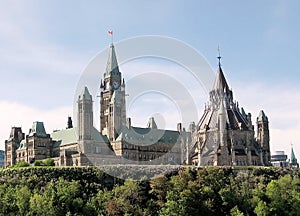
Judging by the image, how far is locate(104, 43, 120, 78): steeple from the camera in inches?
5344

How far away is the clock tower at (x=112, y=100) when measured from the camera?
417 feet

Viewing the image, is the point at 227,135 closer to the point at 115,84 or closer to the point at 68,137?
the point at 115,84

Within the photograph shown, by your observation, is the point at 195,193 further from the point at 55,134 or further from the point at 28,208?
the point at 55,134

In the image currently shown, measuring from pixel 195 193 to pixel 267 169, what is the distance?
2311cm

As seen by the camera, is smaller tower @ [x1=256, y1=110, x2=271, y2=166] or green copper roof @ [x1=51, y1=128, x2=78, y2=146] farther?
green copper roof @ [x1=51, y1=128, x2=78, y2=146]

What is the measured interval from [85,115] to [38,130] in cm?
1373

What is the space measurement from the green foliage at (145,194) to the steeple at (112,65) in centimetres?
4220

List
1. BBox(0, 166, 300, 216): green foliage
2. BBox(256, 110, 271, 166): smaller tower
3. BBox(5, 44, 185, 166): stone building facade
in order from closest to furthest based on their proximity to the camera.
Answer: BBox(0, 166, 300, 216): green foliage, BBox(5, 44, 185, 166): stone building facade, BBox(256, 110, 271, 166): smaller tower

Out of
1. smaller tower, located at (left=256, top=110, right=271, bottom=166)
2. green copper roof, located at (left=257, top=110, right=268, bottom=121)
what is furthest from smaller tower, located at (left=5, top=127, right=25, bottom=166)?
green copper roof, located at (left=257, top=110, right=268, bottom=121)

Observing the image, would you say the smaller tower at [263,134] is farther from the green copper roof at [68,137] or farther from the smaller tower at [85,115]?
Result: the smaller tower at [85,115]

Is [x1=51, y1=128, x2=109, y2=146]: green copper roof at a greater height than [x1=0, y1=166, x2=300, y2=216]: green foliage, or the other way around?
[x1=51, y1=128, x2=109, y2=146]: green copper roof

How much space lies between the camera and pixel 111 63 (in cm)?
13600

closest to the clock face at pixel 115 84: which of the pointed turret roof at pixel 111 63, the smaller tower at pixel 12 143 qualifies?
the pointed turret roof at pixel 111 63

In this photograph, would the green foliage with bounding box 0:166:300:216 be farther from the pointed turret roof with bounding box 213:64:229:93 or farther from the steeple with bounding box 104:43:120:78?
the steeple with bounding box 104:43:120:78
